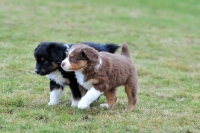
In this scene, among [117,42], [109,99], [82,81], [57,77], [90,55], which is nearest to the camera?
[90,55]

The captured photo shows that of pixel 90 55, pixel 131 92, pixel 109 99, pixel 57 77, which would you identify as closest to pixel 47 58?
pixel 57 77

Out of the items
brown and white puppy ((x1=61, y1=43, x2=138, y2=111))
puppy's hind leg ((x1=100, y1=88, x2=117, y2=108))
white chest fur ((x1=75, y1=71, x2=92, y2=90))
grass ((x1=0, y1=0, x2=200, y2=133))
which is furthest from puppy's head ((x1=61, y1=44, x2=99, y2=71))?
puppy's hind leg ((x1=100, y1=88, x2=117, y2=108))

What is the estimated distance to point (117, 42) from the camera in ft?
55.2

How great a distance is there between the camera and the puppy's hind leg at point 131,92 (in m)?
8.13

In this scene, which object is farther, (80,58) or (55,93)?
(55,93)

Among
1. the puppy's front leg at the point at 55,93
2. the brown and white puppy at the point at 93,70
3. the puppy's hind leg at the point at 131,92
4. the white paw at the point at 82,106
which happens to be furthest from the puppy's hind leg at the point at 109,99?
the puppy's front leg at the point at 55,93

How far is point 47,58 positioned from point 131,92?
1.53 metres

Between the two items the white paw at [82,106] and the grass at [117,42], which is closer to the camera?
the grass at [117,42]

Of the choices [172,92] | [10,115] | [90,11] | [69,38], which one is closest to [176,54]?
[69,38]

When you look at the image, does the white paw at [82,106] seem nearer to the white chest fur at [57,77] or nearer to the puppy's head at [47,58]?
the white chest fur at [57,77]

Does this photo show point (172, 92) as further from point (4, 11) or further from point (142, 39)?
point (4, 11)

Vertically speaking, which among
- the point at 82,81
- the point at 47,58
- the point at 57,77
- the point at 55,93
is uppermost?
the point at 47,58

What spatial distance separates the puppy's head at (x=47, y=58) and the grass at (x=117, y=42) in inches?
25.9

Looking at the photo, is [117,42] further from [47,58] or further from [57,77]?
[47,58]
